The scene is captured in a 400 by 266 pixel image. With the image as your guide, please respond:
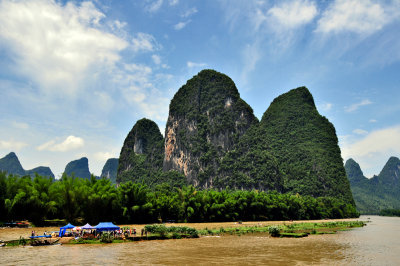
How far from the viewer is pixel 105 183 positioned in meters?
32.3

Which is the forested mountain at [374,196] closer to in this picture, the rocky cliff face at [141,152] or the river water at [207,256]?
the rocky cliff face at [141,152]

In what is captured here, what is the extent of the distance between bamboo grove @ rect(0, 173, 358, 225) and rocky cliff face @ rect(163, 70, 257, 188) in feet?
152

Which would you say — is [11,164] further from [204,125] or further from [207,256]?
[207,256]

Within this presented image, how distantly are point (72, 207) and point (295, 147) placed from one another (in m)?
90.7

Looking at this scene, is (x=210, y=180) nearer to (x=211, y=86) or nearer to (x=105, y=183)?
(x=211, y=86)

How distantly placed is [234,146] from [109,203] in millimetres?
67417

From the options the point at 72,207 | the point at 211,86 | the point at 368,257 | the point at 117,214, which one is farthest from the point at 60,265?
the point at 211,86

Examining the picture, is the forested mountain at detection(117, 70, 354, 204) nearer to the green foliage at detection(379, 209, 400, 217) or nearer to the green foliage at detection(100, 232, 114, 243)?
the green foliage at detection(379, 209, 400, 217)

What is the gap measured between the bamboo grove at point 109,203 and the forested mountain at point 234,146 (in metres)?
39.8

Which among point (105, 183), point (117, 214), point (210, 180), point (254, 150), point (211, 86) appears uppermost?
A: point (211, 86)

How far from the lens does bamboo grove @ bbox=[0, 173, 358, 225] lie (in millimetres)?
27547

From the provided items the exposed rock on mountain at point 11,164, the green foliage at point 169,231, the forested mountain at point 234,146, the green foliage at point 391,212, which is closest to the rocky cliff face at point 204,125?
the forested mountain at point 234,146

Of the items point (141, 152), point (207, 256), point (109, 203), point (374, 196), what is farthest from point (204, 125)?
point (374, 196)

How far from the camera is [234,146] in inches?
3743
